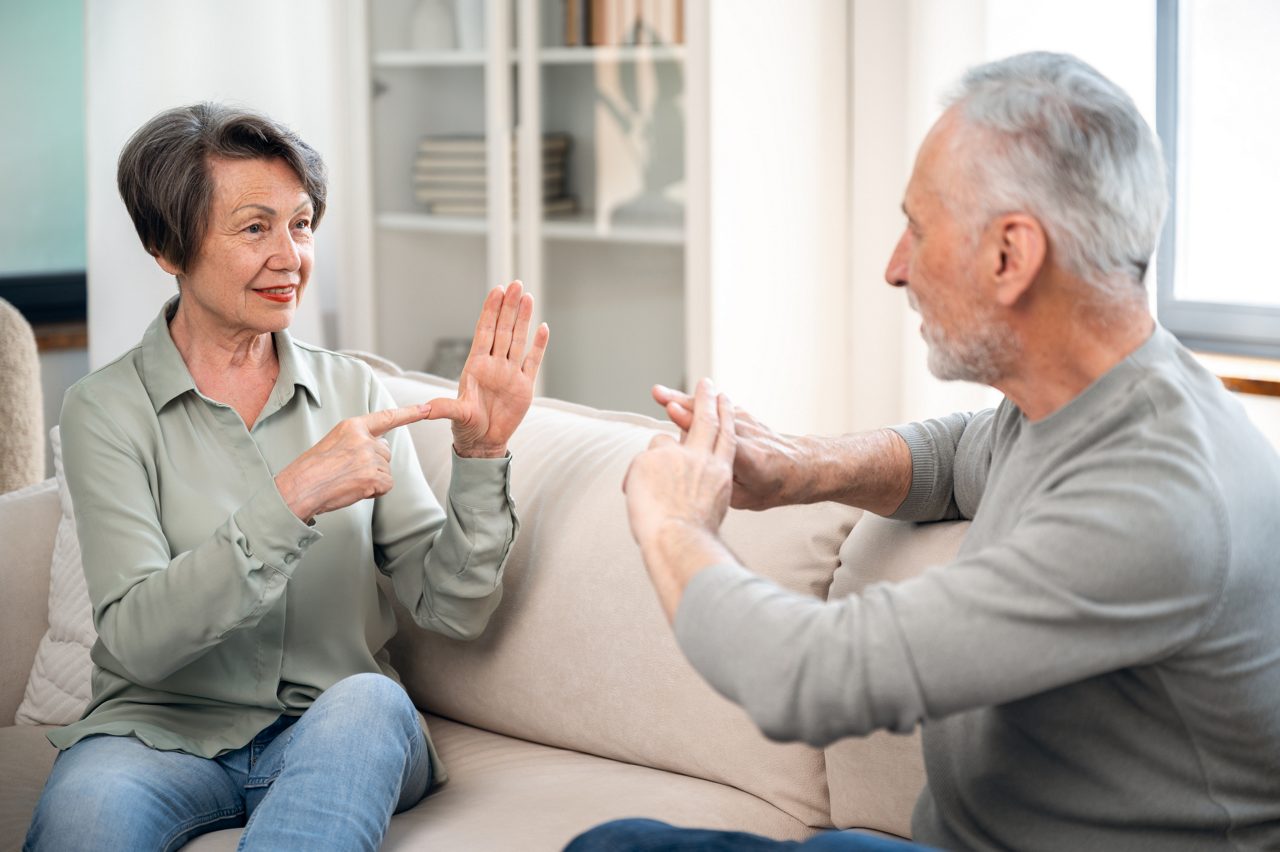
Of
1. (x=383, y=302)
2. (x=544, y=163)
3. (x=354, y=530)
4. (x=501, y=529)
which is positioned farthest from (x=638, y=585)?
(x=383, y=302)

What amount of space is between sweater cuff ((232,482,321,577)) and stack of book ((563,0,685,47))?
1.82 metres

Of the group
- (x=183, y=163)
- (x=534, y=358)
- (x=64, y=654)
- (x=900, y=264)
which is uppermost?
(x=183, y=163)

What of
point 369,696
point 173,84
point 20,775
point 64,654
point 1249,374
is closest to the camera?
point 369,696

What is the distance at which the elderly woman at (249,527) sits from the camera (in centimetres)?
139

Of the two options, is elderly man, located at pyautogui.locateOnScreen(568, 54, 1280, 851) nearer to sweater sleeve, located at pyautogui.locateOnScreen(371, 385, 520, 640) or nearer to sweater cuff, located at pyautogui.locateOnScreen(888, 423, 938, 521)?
sweater cuff, located at pyautogui.locateOnScreen(888, 423, 938, 521)

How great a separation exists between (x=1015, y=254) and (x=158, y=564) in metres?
0.96

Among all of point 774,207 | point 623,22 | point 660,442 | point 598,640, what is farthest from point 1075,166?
point 623,22

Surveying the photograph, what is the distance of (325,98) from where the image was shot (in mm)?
3361

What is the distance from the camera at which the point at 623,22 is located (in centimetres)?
301

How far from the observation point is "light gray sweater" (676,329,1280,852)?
0.92m

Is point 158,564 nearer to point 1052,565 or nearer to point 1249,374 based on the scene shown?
point 1052,565

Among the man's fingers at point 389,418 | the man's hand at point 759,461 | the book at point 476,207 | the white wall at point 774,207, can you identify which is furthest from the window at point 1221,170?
the man's fingers at point 389,418

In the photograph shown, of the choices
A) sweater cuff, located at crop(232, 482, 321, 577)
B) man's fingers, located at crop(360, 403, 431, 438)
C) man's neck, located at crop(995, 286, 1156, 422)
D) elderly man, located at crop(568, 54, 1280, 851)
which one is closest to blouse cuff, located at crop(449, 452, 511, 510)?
man's fingers, located at crop(360, 403, 431, 438)

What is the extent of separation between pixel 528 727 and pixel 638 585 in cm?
25
